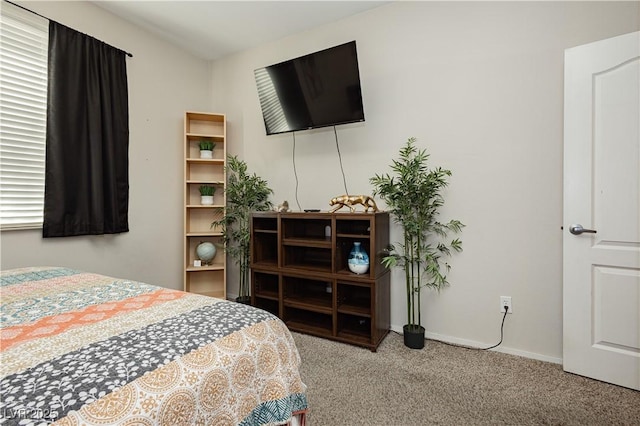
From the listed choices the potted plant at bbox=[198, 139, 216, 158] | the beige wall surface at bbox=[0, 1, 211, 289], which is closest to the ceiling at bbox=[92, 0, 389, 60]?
the beige wall surface at bbox=[0, 1, 211, 289]

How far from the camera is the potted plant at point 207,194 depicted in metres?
3.16

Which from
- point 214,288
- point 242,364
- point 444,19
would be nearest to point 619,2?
point 444,19

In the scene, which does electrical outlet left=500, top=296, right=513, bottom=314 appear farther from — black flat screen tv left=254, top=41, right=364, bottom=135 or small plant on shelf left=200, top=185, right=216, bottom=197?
small plant on shelf left=200, top=185, right=216, bottom=197

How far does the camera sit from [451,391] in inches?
66.2

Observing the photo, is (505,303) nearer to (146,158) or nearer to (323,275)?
(323,275)

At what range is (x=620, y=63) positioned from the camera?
1.70 m

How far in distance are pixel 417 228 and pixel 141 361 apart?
1870 millimetres

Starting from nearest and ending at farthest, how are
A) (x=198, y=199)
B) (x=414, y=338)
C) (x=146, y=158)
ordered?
(x=414, y=338) → (x=146, y=158) → (x=198, y=199)

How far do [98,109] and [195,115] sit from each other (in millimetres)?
883

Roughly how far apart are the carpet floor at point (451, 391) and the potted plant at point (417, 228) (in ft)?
1.12

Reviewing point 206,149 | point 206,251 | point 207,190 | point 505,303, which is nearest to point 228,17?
point 206,149

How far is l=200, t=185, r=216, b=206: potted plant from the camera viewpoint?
10.4 ft

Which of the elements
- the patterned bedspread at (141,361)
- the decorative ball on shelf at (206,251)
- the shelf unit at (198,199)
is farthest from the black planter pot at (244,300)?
the patterned bedspread at (141,361)

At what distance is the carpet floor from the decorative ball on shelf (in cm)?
153
